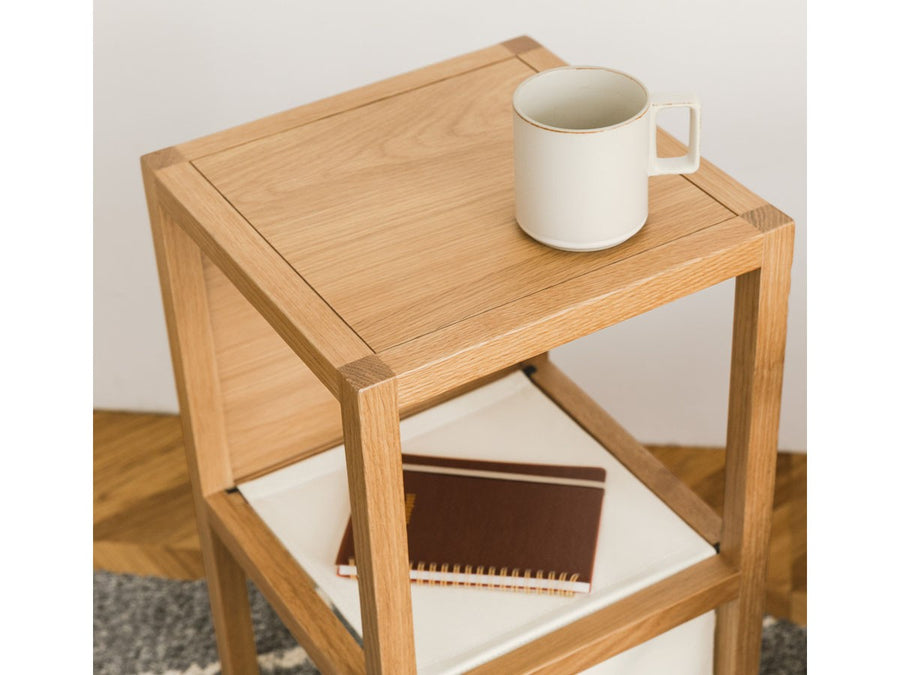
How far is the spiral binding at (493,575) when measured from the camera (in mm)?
1080

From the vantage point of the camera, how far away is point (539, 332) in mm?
867

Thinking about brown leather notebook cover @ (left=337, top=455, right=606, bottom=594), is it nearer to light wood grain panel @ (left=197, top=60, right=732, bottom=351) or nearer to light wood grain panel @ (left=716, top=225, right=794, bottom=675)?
light wood grain panel @ (left=716, top=225, right=794, bottom=675)

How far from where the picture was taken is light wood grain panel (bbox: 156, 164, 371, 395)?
33.7 inches

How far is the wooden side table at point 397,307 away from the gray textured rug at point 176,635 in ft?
0.82

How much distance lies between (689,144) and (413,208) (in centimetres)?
22

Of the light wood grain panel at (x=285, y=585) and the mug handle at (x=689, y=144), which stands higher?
the mug handle at (x=689, y=144)

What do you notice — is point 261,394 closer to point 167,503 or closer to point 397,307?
point 397,307

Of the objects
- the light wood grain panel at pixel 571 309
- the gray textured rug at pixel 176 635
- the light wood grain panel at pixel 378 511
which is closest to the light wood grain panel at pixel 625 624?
the light wood grain panel at pixel 378 511

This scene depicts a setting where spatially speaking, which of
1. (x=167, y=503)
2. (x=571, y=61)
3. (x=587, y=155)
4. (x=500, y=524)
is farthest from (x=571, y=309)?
(x=167, y=503)

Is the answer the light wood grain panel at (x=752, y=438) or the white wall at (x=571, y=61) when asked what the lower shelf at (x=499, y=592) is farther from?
the white wall at (x=571, y=61)

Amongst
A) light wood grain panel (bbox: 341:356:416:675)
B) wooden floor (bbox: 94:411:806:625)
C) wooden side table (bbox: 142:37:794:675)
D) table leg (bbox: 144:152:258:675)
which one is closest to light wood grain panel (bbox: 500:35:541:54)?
wooden side table (bbox: 142:37:794:675)

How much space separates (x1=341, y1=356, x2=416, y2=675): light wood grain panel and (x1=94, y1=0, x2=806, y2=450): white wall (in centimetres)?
78

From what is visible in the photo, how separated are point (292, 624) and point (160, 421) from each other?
862 millimetres

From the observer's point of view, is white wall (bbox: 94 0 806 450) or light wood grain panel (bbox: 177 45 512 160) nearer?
light wood grain panel (bbox: 177 45 512 160)
